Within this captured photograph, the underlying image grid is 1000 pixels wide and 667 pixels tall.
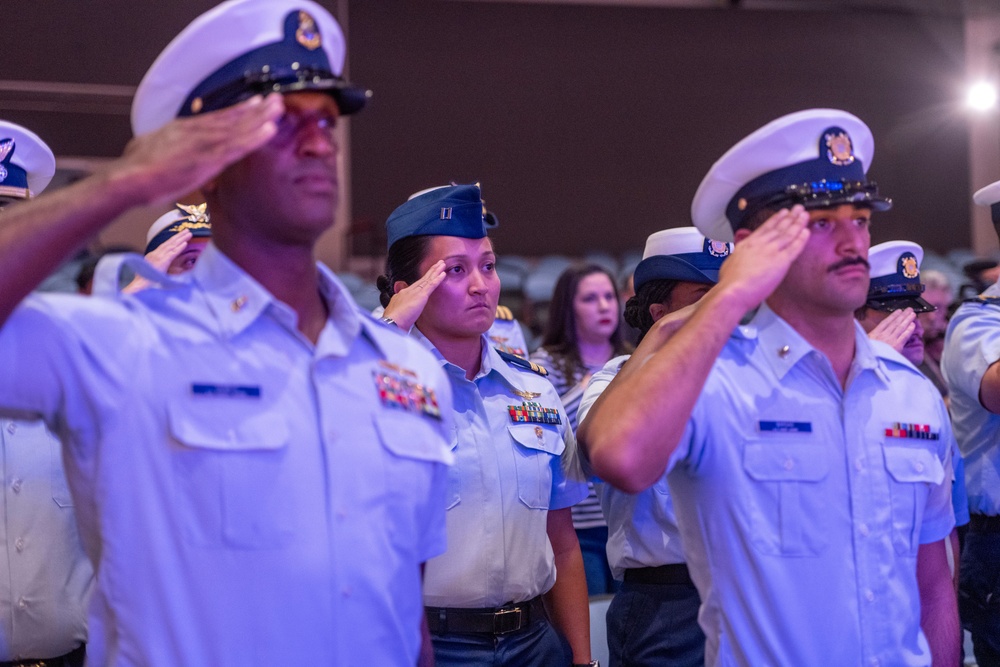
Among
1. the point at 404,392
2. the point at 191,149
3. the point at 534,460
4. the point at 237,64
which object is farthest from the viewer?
the point at 534,460

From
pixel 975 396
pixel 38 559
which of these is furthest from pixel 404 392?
pixel 975 396

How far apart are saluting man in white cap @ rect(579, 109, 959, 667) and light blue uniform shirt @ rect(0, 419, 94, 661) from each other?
122 centimetres

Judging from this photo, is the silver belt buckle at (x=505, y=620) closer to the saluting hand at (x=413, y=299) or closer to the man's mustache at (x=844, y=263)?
the saluting hand at (x=413, y=299)

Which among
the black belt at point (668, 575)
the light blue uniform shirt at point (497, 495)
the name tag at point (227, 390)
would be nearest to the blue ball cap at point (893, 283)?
the black belt at point (668, 575)

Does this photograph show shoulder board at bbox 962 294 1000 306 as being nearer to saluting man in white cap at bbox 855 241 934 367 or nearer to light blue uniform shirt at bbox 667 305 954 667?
saluting man in white cap at bbox 855 241 934 367

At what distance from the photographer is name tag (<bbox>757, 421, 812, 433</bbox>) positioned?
1.77 m

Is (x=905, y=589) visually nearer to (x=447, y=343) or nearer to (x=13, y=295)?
(x=447, y=343)

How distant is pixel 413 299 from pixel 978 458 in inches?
67.5

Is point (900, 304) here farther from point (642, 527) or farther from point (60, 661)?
point (60, 661)

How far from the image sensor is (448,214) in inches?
101

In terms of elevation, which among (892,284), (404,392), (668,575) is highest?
(892,284)

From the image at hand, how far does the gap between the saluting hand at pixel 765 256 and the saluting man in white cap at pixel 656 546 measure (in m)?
0.61

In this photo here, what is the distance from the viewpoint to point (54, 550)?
230 cm

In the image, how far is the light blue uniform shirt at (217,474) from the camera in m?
1.34
